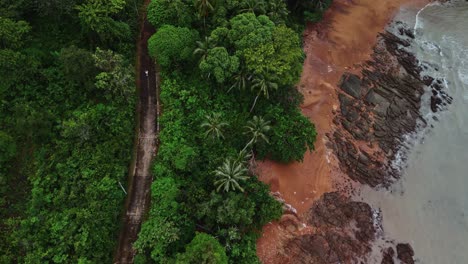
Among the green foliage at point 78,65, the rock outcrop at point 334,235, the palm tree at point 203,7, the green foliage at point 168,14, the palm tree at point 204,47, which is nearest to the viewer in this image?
the green foliage at point 78,65

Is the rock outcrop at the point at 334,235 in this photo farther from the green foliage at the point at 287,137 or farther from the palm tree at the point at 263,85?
the palm tree at the point at 263,85

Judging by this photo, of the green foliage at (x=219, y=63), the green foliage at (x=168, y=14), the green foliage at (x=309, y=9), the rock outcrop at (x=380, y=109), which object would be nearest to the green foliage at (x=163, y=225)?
the green foliage at (x=219, y=63)

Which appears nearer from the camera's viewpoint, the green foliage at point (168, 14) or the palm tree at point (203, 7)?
the palm tree at point (203, 7)

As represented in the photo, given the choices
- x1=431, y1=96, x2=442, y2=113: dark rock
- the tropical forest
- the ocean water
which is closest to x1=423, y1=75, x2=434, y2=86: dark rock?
the ocean water

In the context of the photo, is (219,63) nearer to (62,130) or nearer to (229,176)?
(229,176)

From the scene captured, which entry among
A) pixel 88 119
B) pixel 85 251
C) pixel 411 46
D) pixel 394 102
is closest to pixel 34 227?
pixel 85 251

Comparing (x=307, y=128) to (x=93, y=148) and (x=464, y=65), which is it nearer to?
(x=93, y=148)

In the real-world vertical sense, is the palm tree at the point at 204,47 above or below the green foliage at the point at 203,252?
above
